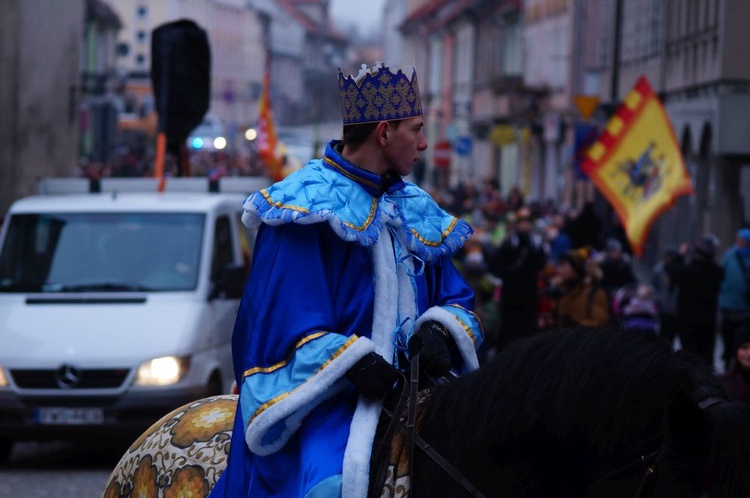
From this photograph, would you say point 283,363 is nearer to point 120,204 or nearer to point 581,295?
point 120,204

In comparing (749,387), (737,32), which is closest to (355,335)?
(749,387)

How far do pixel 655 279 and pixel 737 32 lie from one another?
→ 32.9ft

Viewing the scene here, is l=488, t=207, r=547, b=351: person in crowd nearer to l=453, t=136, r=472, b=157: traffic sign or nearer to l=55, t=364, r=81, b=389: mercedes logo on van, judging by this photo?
l=55, t=364, r=81, b=389: mercedes logo on van

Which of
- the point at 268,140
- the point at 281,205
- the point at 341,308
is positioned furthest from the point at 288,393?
the point at 268,140

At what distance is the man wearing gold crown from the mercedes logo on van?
20.7 ft

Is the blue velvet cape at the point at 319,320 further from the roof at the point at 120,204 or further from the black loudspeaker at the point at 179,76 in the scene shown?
the black loudspeaker at the point at 179,76

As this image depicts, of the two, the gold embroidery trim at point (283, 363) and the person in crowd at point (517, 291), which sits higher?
the gold embroidery trim at point (283, 363)

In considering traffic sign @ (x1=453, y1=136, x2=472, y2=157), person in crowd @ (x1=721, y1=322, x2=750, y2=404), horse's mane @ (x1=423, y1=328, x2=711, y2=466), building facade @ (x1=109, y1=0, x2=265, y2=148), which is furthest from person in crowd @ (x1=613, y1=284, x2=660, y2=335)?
building facade @ (x1=109, y1=0, x2=265, y2=148)

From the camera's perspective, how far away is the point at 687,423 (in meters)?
3.44

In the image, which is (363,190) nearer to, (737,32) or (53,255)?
(53,255)

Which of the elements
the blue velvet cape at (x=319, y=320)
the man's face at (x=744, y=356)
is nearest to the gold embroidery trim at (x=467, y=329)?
the blue velvet cape at (x=319, y=320)

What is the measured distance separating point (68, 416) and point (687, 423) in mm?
7680

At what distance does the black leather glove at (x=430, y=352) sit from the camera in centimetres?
412

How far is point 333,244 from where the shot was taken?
14.0 ft
